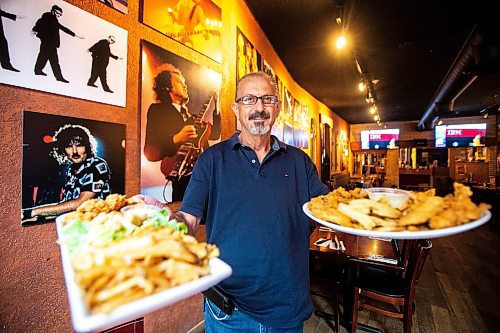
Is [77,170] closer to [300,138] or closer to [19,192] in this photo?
[19,192]

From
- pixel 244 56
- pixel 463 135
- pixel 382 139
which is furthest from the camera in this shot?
pixel 382 139

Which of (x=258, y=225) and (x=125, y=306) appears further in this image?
(x=258, y=225)

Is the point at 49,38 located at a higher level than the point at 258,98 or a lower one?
higher

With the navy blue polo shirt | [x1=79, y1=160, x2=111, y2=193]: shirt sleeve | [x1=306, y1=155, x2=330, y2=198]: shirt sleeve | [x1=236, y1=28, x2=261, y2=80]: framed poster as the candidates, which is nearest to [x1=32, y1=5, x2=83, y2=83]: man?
[x1=79, y1=160, x2=111, y2=193]: shirt sleeve

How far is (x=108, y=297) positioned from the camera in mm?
519

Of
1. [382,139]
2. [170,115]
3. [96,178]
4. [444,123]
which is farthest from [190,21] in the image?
[444,123]

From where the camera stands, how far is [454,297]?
12.6 feet

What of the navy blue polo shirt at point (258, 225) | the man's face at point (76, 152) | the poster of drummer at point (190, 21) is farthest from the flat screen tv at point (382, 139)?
the man's face at point (76, 152)

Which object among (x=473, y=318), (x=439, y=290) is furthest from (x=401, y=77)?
(x=473, y=318)

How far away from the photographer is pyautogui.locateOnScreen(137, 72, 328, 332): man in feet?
→ 4.68

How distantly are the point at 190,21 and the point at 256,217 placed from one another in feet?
6.59

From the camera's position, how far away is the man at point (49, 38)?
139 centimetres

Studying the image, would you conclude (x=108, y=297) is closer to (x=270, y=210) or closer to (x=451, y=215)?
(x=451, y=215)

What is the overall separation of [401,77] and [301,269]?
712cm
